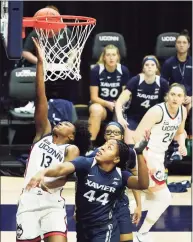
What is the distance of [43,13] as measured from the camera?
7.32 m

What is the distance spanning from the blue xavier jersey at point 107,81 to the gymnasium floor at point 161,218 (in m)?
1.10

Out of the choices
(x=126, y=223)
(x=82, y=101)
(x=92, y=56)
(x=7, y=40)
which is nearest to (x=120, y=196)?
(x=126, y=223)

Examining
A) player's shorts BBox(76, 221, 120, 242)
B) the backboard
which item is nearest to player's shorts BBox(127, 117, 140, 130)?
player's shorts BBox(76, 221, 120, 242)

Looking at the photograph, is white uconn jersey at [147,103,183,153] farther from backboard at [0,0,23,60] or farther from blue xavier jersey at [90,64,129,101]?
backboard at [0,0,23,60]

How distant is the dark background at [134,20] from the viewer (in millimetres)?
11680

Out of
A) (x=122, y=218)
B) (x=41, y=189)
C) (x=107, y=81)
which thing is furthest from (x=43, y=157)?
(x=107, y=81)

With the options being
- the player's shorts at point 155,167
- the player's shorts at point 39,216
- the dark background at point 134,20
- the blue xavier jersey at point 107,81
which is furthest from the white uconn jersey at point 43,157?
the dark background at point 134,20

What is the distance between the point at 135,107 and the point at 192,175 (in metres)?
0.99

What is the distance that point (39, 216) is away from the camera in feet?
20.9

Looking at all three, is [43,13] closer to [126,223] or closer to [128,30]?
[126,223]

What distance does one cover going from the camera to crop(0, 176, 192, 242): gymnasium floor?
8.20 m

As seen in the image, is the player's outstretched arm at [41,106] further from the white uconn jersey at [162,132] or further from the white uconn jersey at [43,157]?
the white uconn jersey at [162,132]

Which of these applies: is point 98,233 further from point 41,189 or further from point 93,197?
point 41,189

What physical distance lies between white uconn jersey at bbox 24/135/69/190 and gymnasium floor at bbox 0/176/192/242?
1637 mm
